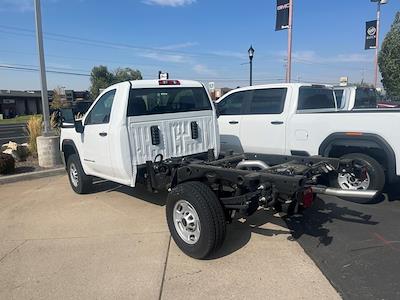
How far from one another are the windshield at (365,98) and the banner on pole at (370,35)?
1750 centimetres

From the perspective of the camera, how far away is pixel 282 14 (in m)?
15.3

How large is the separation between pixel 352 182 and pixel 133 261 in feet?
12.0

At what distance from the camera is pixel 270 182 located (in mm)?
3787

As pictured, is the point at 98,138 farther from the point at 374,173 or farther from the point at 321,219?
the point at 374,173

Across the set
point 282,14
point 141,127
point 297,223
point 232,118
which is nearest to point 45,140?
point 232,118

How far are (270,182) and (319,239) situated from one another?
4.53 feet

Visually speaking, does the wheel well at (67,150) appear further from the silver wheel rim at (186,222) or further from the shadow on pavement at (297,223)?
the silver wheel rim at (186,222)

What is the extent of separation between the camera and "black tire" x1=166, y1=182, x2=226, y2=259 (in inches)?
153

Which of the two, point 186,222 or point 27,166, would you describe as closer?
point 186,222

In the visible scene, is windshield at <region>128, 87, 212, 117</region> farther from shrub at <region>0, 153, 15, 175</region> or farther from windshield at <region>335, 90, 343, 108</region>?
shrub at <region>0, 153, 15, 175</region>

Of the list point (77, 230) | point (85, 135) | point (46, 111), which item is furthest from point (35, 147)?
point (77, 230)

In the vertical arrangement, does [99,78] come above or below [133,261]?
above

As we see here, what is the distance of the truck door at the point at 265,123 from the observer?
23.1 feet

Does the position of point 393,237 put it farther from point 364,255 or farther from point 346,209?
point 346,209
